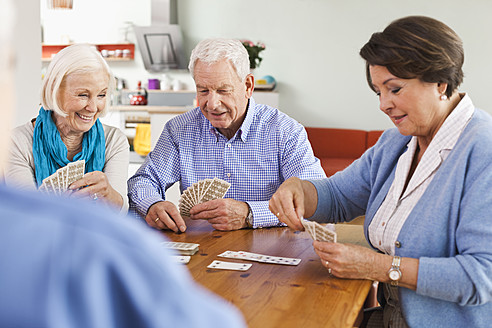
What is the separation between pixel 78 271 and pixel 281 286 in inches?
46.6

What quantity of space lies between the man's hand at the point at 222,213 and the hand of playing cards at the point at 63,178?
49 cm

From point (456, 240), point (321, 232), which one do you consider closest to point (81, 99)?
point (321, 232)

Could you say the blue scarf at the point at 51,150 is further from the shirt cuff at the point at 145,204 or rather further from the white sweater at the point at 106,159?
the shirt cuff at the point at 145,204

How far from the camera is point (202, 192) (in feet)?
7.62

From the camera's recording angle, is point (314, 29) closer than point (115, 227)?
No

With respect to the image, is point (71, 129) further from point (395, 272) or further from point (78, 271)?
point (78, 271)

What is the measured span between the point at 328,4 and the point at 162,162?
551 centimetres

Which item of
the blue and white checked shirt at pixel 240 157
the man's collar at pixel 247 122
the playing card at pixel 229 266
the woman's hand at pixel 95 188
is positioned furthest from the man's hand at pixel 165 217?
the man's collar at pixel 247 122

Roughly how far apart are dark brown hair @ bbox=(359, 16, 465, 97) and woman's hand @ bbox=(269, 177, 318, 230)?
1.92 feet

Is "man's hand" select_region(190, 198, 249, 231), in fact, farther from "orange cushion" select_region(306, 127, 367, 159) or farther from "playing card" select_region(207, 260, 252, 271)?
"orange cushion" select_region(306, 127, 367, 159)

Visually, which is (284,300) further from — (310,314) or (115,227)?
(115,227)

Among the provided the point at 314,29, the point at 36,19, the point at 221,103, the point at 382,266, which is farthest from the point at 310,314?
the point at 314,29

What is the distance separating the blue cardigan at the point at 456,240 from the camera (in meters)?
1.54

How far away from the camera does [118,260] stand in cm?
42
